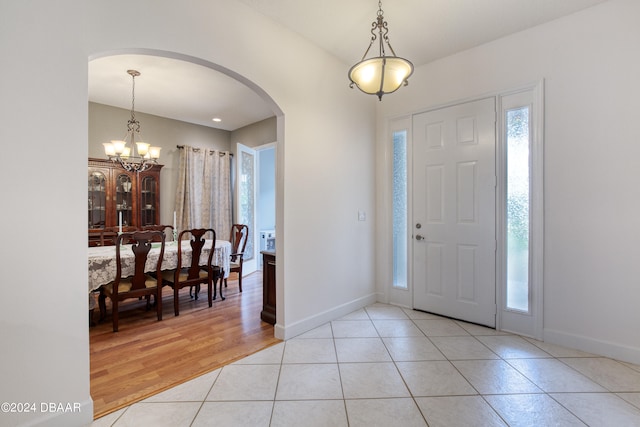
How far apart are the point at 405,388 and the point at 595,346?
1.83 metres

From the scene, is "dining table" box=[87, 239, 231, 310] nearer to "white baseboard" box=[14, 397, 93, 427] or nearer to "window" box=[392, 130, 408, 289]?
"white baseboard" box=[14, 397, 93, 427]

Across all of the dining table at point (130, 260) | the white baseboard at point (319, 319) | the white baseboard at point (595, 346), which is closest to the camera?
the white baseboard at point (595, 346)

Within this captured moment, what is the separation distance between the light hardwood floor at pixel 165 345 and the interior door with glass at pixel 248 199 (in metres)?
1.68

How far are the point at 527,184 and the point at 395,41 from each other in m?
1.96

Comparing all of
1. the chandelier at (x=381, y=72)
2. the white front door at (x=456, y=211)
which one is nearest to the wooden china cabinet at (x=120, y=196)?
the chandelier at (x=381, y=72)

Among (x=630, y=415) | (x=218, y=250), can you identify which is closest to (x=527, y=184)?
(x=630, y=415)

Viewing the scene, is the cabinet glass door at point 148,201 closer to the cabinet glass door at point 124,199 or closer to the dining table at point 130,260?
the cabinet glass door at point 124,199

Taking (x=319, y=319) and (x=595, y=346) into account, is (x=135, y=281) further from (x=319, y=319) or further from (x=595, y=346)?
(x=595, y=346)

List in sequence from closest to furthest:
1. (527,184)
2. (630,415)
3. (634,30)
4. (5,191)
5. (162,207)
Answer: (5,191), (630,415), (634,30), (527,184), (162,207)

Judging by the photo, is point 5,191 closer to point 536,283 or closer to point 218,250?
point 218,250

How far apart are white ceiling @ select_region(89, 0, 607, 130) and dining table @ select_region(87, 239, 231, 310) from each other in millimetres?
2044

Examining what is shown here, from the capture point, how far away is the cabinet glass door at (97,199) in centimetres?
434

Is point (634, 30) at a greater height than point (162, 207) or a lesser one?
greater

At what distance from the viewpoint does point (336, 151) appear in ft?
10.7
